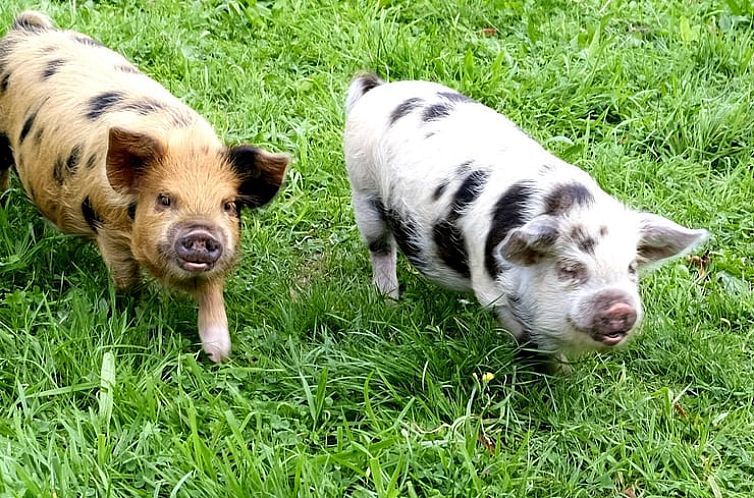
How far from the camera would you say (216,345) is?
4.20 meters

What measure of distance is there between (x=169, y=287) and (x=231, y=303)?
430 millimetres

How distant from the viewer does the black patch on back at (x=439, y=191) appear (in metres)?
4.29

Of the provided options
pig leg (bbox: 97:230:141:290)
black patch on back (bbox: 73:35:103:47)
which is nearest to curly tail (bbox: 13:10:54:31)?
Answer: black patch on back (bbox: 73:35:103:47)

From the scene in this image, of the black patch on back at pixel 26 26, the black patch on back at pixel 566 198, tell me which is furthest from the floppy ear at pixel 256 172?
the black patch on back at pixel 26 26

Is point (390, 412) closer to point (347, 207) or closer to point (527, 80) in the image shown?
point (347, 207)

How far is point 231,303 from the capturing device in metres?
4.61

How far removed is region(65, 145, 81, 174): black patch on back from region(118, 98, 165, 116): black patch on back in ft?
0.82

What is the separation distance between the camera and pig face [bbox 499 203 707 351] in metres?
3.70

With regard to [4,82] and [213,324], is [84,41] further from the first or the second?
[213,324]

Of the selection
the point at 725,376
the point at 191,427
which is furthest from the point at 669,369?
the point at 191,427

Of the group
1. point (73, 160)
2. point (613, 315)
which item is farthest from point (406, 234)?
point (73, 160)

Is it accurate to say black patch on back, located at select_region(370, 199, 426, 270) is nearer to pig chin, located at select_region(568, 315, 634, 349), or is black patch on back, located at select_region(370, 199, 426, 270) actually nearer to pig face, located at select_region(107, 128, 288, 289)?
pig face, located at select_region(107, 128, 288, 289)

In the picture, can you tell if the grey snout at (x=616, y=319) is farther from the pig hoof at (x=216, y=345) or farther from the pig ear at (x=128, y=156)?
the pig ear at (x=128, y=156)

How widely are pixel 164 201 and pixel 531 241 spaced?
138 cm
